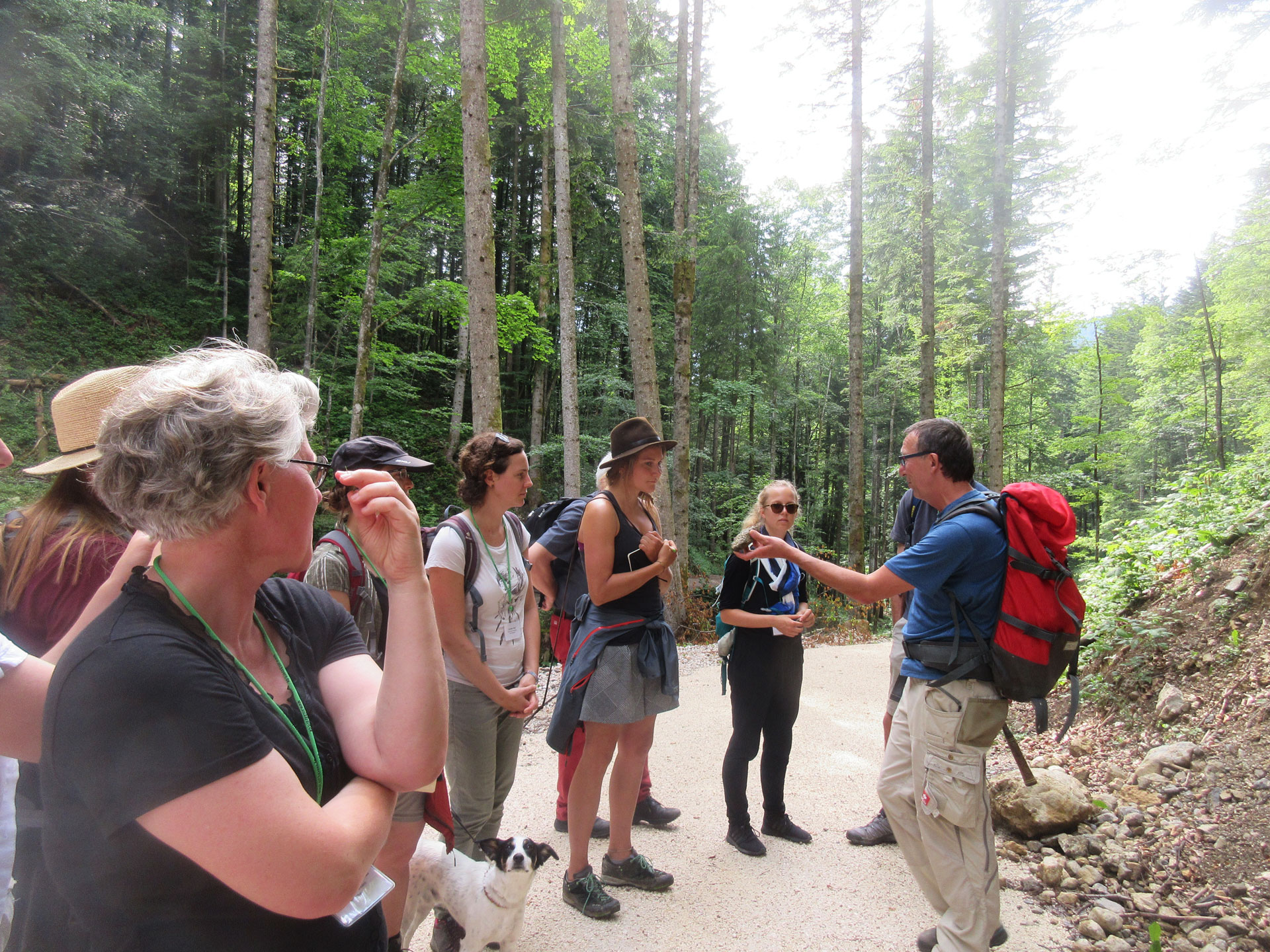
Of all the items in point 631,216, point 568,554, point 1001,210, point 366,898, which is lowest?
point 366,898

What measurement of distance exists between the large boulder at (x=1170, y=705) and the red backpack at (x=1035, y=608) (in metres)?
3.08

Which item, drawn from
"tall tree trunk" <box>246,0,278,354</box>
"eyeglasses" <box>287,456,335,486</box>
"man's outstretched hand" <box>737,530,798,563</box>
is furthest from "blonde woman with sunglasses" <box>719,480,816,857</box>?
"tall tree trunk" <box>246,0,278,354</box>

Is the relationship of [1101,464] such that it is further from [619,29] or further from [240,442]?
[240,442]

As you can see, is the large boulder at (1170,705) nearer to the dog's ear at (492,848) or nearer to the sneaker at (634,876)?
the sneaker at (634,876)

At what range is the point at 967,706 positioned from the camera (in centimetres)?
274

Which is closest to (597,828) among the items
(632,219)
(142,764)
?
(142,764)

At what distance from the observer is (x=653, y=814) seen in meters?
4.25

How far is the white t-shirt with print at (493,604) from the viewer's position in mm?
2941

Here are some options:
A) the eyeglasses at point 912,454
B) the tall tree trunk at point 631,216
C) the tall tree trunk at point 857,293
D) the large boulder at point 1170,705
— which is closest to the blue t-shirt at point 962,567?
the eyeglasses at point 912,454

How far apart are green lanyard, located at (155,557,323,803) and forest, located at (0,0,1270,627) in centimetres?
612

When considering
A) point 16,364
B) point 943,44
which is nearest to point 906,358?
point 943,44

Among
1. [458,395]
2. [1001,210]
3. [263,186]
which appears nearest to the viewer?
[263,186]

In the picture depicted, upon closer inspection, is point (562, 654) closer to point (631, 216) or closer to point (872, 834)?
point (872, 834)

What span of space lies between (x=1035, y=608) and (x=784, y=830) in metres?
2.30
